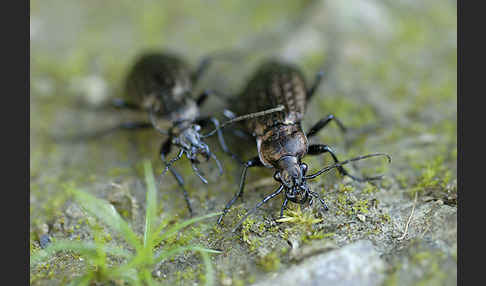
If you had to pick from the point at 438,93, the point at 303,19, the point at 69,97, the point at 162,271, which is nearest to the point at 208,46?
the point at 303,19

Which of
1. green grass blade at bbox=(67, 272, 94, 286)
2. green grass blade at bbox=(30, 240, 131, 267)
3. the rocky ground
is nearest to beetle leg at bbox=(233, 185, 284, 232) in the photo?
the rocky ground

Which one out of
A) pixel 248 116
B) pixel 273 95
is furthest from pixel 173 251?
pixel 273 95

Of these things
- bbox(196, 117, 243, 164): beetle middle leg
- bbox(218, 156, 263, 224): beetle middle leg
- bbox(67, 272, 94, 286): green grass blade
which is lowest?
bbox(67, 272, 94, 286): green grass blade

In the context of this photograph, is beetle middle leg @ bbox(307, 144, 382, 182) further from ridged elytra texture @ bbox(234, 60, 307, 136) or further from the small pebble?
the small pebble

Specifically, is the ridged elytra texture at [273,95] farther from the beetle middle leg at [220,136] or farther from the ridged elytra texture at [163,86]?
the ridged elytra texture at [163,86]

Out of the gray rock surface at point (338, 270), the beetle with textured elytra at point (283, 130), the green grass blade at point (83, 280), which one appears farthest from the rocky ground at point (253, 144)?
the green grass blade at point (83, 280)

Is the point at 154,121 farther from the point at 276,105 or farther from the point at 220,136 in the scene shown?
the point at 276,105
